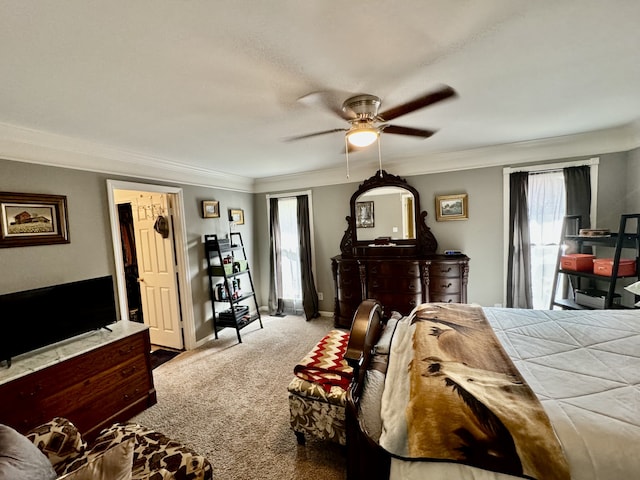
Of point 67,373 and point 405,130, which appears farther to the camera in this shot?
point 405,130

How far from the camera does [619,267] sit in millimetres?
2414

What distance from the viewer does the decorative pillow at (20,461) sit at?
0.92 meters

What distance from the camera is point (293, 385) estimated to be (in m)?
1.83

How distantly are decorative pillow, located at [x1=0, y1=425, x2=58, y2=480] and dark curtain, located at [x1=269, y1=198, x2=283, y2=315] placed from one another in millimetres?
3553

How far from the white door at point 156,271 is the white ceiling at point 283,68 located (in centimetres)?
92

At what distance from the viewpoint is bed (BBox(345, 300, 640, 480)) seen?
928 millimetres

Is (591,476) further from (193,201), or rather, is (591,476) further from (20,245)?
(193,201)

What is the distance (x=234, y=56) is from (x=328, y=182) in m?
2.95

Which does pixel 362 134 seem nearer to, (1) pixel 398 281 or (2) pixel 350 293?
(1) pixel 398 281

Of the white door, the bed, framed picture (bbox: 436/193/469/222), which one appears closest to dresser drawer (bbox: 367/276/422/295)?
framed picture (bbox: 436/193/469/222)

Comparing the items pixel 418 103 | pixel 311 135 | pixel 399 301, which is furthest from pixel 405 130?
pixel 399 301

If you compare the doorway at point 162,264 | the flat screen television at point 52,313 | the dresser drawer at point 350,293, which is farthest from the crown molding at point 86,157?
the dresser drawer at point 350,293

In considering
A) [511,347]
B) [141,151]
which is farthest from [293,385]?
[141,151]

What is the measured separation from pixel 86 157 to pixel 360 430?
3132mm
